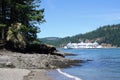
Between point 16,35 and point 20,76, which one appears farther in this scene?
point 16,35

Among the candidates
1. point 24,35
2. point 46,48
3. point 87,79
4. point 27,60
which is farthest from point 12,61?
point 46,48

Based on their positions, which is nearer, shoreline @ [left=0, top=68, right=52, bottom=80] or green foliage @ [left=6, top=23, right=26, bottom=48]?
shoreline @ [left=0, top=68, right=52, bottom=80]

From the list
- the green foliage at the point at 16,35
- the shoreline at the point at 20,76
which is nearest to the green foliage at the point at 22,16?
the green foliage at the point at 16,35

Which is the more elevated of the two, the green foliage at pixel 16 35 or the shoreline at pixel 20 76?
the green foliage at pixel 16 35

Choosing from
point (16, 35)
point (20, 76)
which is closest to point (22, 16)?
point (16, 35)

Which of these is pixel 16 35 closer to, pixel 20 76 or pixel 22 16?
pixel 22 16

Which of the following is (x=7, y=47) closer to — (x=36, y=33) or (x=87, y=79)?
(x=36, y=33)

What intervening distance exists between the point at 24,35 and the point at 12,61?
1583cm

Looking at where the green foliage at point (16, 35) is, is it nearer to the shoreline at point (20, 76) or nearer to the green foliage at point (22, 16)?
the green foliage at point (22, 16)

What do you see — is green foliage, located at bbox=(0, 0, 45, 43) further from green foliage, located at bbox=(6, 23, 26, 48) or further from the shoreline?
the shoreline

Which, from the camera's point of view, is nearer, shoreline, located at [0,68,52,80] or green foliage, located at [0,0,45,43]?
shoreline, located at [0,68,52,80]

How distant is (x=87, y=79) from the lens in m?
31.3

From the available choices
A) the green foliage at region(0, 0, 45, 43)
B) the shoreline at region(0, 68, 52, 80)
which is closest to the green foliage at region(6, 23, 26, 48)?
the green foliage at region(0, 0, 45, 43)

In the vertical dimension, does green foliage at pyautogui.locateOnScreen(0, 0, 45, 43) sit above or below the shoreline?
above
